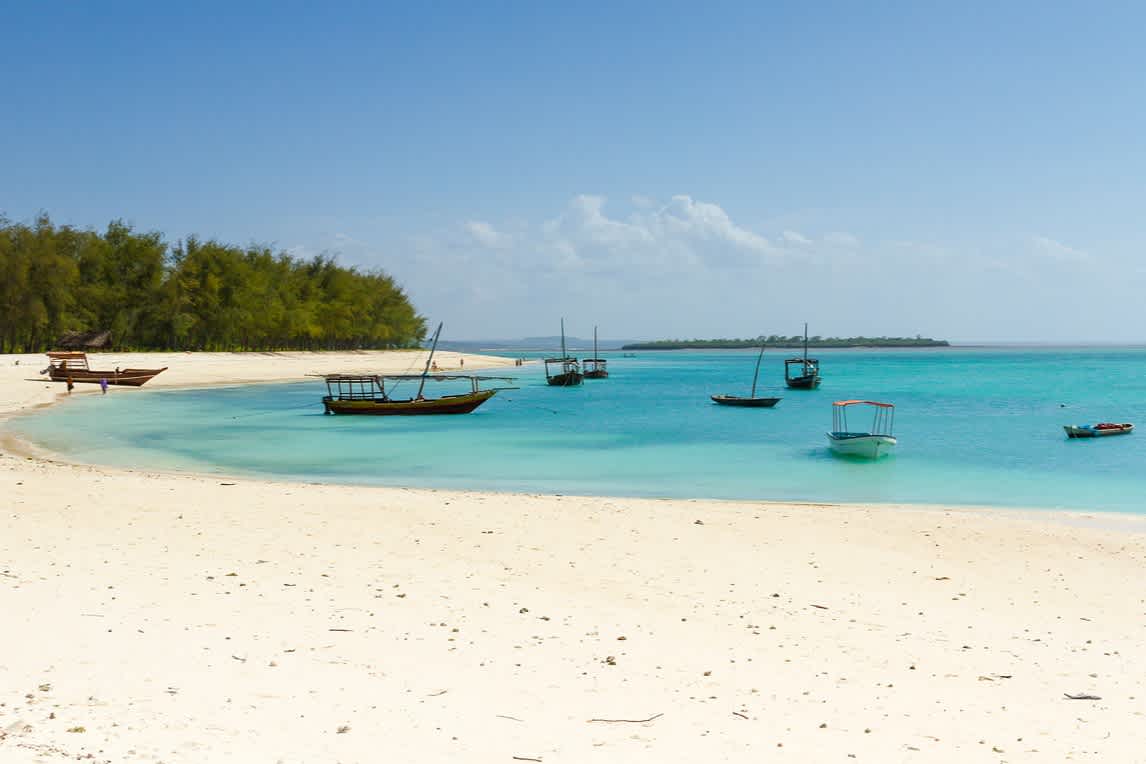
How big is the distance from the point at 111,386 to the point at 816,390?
49.0 m

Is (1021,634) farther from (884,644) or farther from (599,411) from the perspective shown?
(599,411)

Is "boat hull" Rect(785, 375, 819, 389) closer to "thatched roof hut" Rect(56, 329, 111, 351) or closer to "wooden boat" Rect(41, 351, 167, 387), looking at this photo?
"wooden boat" Rect(41, 351, 167, 387)

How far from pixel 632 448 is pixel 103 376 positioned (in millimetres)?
37513

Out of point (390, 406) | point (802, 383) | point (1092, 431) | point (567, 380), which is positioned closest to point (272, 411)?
point (390, 406)

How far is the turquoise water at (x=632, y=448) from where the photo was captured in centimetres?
2055

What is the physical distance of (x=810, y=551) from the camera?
11141 millimetres

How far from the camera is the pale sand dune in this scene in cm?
502

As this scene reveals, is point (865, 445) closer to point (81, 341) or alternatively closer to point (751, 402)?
point (751, 402)

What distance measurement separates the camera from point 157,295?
7700 cm

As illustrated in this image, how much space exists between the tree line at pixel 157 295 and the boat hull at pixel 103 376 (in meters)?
18.7

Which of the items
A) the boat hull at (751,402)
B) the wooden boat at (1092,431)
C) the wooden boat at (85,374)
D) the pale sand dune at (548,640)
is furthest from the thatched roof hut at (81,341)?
the wooden boat at (1092,431)

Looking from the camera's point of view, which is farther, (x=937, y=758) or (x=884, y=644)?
(x=884, y=644)

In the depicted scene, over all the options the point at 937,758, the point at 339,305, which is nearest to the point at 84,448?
the point at 937,758

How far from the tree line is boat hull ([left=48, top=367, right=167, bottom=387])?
61.4 ft
